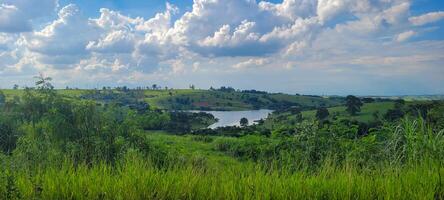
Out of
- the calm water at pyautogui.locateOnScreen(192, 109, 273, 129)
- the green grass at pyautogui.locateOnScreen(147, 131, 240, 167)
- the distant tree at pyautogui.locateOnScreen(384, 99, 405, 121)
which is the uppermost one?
the distant tree at pyautogui.locateOnScreen(384, 99, 405, 121)

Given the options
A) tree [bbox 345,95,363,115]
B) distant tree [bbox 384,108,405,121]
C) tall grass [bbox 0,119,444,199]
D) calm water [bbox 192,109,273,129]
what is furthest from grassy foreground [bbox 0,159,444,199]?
calm water [bbox 192,109,273,129]

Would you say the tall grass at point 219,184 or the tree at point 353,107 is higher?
the tall grass at point 219,184

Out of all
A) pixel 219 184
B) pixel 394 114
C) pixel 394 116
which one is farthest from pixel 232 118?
pixel 219 184

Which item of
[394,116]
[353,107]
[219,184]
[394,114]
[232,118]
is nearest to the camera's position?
[219,184]

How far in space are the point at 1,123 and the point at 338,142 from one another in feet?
52.7

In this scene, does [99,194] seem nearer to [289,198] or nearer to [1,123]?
[289,198]

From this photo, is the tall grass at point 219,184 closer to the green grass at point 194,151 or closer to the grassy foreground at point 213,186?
the grassy foreground at point 213,186

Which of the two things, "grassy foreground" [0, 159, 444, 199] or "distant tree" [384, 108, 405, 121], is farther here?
"distant tree" [384, 108, 405, 121]

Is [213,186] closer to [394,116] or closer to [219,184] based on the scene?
[219,184]

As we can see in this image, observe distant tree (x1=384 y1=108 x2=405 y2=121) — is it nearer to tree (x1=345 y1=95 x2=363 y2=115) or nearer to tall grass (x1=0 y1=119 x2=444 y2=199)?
tall grass (x1=0 y1=119 x2=444 y2=199)

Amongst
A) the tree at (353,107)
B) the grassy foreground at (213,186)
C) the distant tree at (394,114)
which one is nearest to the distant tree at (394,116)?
the distant tree at (394,114)

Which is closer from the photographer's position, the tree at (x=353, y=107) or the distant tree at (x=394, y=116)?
the distant tree at (x=394, y=116)

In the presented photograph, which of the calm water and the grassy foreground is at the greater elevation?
the grassy foreground

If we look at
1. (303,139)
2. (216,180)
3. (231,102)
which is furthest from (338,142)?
(231,102)
